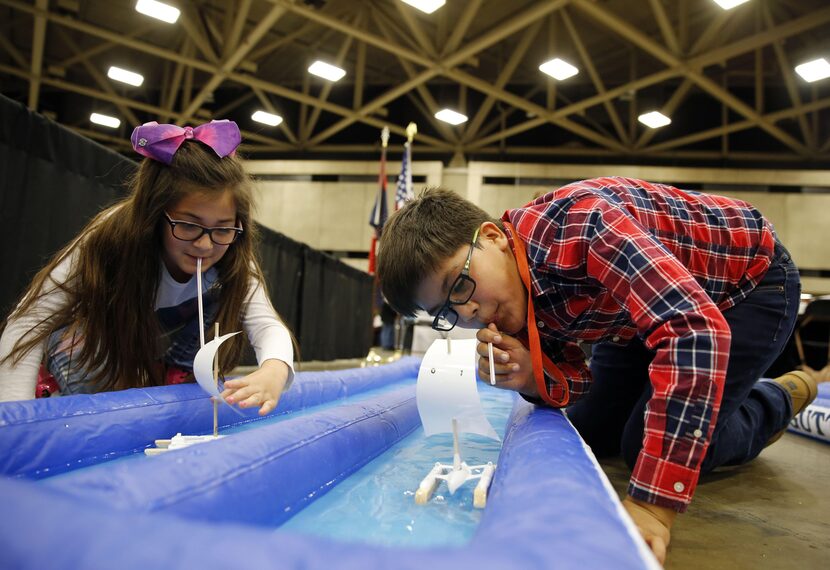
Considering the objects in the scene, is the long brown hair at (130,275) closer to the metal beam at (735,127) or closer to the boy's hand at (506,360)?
the boy's hand at (506,360)

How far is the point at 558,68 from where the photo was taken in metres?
7.66

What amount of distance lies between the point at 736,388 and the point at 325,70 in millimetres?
7756

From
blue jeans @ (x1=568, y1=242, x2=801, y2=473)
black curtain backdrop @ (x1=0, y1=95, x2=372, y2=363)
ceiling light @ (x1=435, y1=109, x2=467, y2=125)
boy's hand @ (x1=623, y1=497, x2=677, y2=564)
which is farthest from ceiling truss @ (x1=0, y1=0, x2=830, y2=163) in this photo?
boy's hand @ (x1=623, y1=497, x2=677, y2=564)

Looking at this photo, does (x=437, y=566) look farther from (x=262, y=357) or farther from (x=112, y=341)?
(x=112, y=341)

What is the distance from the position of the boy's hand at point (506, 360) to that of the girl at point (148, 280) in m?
0.50

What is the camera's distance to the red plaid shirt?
0.91m

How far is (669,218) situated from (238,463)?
1.08 metres

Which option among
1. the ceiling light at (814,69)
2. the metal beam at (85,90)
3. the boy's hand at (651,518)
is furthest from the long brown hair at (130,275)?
the ceiling light at (814,69)

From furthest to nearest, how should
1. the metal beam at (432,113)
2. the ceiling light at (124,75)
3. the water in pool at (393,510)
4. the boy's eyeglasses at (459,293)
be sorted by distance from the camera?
the metal beam at (432,113) < the ceiling light at (124,75) < the boy's eyeglasses at (459,293) < the water in pool at (393,510)

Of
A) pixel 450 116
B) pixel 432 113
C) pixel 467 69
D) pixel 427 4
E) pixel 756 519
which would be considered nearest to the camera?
pixel 756 519

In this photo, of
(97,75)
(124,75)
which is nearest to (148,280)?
(124,75)

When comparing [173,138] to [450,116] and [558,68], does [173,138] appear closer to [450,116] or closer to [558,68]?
[558,68]

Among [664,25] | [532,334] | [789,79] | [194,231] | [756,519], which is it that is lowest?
[756,519]

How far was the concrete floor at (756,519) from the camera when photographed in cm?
106
